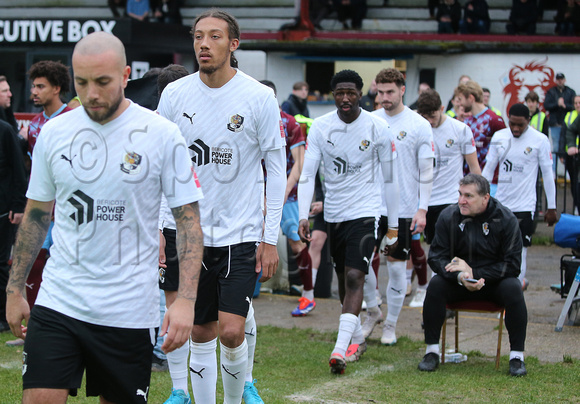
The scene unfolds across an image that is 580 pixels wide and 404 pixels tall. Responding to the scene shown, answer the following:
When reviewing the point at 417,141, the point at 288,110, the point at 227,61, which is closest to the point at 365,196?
the point at 417,141

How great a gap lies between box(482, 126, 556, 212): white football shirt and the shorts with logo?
7.40 ft

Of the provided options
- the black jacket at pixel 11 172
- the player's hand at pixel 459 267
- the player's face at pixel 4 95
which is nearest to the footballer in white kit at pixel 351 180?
the player's hand at pixel 459 267

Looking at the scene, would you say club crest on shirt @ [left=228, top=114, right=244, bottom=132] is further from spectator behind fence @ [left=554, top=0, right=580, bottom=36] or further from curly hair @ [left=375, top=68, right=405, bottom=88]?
spectator behind fence @ [left=554, top=0, right=580, bottom=36]

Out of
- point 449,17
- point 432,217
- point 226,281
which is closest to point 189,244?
point 226,281

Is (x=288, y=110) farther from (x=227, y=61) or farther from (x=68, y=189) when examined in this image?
(x=68, y=189)

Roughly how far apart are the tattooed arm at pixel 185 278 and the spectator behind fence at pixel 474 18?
18.0 meters

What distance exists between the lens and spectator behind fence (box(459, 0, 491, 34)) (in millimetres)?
20406

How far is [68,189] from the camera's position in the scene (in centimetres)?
352

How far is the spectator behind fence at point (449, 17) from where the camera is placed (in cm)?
2052

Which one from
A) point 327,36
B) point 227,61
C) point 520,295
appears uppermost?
point 327,36

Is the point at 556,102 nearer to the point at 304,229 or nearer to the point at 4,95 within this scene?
the point at 4,95

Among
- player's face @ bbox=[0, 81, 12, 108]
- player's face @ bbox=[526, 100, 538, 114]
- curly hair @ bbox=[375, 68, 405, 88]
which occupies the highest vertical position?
curly hair @ bbox=[375, 68, 405, 88]

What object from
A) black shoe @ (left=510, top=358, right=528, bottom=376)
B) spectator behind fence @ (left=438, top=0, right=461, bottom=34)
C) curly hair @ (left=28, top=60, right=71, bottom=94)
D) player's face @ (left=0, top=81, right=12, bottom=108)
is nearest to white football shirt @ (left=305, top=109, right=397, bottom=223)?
black shoe @ (left=510, top=358, right=528, bottom=376)

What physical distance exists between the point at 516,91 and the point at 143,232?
683 inches
